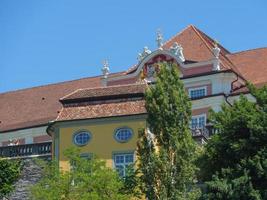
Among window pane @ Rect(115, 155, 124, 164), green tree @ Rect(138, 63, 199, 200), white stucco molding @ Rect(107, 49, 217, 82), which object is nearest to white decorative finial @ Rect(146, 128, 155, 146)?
green tree @ Rect(138, 63, 199, 200)

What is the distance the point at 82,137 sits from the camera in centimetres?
4128

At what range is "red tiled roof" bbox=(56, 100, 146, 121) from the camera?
40781 mm

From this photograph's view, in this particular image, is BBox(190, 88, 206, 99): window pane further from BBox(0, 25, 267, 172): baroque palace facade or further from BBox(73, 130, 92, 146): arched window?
BBox(73, 130, 92, 146): arched window

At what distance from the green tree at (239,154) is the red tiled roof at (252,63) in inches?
777

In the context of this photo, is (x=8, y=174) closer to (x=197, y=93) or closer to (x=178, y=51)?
(x=197, y=93)

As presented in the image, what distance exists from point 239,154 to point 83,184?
5903 mm

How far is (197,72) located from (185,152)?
2242 cm

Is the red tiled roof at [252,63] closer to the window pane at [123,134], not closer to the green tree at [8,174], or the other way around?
the window pane at [123,134]

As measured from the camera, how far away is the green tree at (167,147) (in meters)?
34.3

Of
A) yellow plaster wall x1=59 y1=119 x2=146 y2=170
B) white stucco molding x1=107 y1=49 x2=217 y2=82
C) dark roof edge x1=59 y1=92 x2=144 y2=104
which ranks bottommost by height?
yellow plaster wall x1=59 y1=119 x2=146 y2=170

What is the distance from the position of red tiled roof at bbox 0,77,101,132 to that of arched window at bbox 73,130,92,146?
69.0 ft

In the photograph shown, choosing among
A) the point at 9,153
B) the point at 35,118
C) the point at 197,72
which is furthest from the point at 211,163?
the point at 35,118

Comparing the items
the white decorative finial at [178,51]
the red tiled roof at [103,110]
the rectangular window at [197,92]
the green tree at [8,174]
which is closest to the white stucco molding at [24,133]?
the white decorative finial at [178,51]

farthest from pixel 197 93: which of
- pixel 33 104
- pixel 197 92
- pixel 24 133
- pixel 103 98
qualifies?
pixel 103 98
